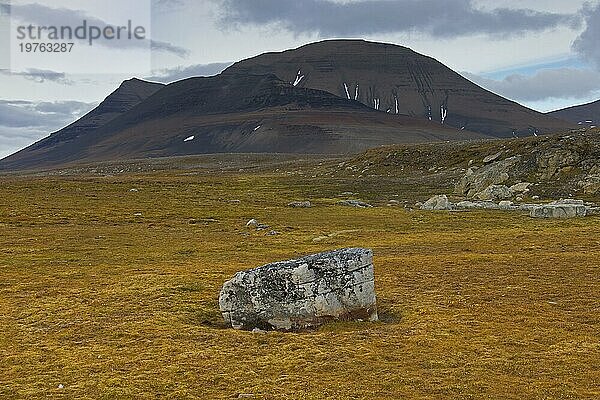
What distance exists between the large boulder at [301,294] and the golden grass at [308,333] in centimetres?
96

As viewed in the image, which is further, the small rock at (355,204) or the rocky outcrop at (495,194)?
the rocky outcrop at (495,194)

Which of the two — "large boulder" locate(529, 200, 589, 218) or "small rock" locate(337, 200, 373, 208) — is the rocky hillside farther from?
"large boulder" locate(529, 200, 589, 218)

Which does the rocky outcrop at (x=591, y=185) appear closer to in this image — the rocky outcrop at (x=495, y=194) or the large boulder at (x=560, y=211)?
the rocky outcrop at (x=495, y=194)

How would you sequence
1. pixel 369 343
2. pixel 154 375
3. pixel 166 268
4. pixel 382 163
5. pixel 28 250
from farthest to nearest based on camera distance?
pixel 382 163 → pixel 28 250 → pixel 166 268 → pixel 369 343 → pixel 154 375

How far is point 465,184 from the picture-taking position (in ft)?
333

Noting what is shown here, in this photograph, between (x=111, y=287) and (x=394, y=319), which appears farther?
(x=111, y=287)

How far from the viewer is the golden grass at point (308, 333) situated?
720 inches

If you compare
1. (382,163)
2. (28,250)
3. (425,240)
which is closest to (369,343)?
(425,240)

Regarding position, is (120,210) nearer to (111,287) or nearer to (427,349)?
(111,287)

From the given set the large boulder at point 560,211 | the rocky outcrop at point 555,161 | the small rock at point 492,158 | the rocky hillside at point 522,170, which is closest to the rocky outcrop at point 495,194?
the rocky hillside at point 522,170

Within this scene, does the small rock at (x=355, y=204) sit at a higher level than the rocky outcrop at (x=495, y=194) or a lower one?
lower

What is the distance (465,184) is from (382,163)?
48.7 m

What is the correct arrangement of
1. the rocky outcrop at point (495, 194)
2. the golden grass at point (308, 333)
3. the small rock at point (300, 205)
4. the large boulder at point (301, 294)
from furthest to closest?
the rocky outcrop at point (495, 194) → the small rock at point (300, 205) → the large boulder at point (301, 294) → the golden grass at point (308, 333)

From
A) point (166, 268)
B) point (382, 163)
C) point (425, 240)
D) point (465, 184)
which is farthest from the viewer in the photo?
point (382, 163)
